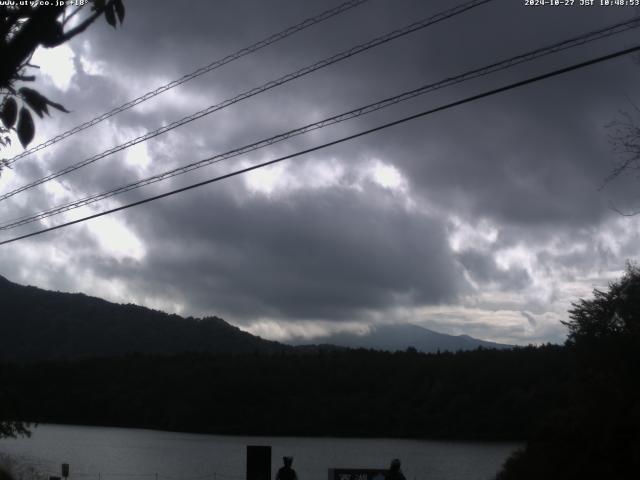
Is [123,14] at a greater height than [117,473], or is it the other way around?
[123,14]

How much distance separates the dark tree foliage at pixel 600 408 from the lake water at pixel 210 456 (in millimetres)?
25585

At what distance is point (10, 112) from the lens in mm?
3869

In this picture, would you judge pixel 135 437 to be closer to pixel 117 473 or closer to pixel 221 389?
pixel 221 389

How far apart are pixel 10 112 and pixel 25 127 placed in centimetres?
14

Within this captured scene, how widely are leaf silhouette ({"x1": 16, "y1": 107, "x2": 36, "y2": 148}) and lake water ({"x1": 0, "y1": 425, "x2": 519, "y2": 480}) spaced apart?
43608mm

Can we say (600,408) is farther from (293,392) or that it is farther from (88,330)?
(88,330)

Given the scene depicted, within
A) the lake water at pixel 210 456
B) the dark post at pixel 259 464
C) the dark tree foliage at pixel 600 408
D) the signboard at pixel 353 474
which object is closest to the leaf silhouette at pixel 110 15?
the dark post at pixel 259 464

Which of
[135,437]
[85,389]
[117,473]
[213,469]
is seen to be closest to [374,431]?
[135,437]

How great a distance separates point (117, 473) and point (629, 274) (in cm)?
3871

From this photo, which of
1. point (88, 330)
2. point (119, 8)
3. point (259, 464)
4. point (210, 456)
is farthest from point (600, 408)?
point (88, 330)

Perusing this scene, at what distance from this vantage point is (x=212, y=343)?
167 metres

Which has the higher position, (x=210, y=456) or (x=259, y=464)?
(x=259, y=464)

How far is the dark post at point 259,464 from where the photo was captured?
1445cm

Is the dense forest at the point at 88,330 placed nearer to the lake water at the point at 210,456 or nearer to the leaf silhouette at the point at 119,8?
the lake water at the point at 210,456
